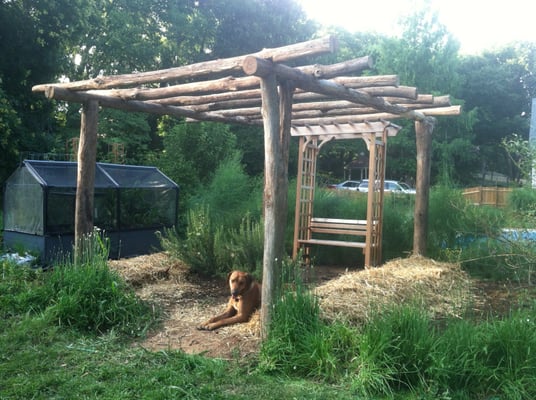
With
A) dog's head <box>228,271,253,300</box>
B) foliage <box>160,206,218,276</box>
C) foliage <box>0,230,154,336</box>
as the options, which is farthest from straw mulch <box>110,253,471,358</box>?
foliage <box>0,230,154,336</box>

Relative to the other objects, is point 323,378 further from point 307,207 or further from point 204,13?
point 204,13

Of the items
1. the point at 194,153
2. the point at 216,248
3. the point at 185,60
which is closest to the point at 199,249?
the point at 216,248

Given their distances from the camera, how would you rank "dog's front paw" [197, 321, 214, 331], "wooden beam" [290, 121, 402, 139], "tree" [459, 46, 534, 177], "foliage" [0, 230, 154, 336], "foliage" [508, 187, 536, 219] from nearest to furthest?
"dog's front paw" [197, 321, 214, 331], "foliage" [0, 230, 154, 336], "foliage" [508, 187, 536, 219], "wooden beam" [290, 121, 402, 139], "tree" [459, 46, 534, 177]

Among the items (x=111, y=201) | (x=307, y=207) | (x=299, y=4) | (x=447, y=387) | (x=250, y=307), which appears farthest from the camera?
(x=299, y=4)

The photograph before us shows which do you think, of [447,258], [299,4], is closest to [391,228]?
[447,258]

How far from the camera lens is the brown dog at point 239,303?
16.1ft

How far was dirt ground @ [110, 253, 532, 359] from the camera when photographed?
442cm

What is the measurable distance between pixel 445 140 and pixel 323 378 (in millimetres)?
21242

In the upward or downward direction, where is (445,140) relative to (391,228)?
upward

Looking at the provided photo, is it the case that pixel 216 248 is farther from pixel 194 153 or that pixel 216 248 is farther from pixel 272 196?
pixel 194 153

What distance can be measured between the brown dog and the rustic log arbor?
61cm

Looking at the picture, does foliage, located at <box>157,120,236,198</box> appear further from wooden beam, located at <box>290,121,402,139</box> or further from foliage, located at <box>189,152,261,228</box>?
wooden beam, located at <box>290,121,402,139</box>

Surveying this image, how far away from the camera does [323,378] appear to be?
367 cm

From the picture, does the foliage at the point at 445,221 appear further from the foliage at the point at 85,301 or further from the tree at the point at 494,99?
the tree at the point at 494,99
